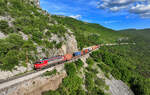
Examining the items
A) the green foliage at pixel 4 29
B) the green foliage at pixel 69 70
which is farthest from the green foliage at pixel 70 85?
the green foliage at pixel 4 29

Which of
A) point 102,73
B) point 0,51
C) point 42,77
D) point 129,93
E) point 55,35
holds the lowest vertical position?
point 129,93

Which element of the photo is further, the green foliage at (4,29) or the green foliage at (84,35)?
the green foliage at (84,35)

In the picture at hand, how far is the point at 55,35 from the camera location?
38781 millimetres

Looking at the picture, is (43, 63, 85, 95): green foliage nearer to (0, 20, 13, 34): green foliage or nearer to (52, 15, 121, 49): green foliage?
(0, 20, 13, 34): green foliage

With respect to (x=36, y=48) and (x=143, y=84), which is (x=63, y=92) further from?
(x=143, y=84)

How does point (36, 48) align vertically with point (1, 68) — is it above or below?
above

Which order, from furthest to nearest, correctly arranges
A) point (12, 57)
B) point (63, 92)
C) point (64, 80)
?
point (64, 80) → point (12, 57) → point (63, 92)

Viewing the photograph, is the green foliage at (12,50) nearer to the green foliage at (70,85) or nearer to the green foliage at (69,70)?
the green foliage at (69,70)

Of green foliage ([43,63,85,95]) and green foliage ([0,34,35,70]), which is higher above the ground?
green foliage ([0,34,35,70])

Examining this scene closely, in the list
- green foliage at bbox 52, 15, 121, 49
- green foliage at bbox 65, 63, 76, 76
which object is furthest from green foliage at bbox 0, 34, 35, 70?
green foliage at bbox 52, 15, 121, 49

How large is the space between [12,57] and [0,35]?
8.89 metres

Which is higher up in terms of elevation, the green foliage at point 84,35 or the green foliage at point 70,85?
the green foliage at point 84,35

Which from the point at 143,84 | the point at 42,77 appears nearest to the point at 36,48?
the point at 42,77

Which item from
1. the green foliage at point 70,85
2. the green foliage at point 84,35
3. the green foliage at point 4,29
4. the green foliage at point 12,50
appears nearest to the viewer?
the green foliage at point 12,50
